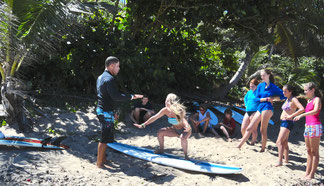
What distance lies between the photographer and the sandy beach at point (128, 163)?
477 cm

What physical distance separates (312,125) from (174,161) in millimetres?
2458

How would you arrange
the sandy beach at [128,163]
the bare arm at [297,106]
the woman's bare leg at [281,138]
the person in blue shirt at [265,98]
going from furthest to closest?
the person in blue shirt at [265,98]
the woman's bare leg at [281,138]
the bare arm at [297,106]
the sandy beach at [128,163]

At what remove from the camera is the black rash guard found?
4.77 m

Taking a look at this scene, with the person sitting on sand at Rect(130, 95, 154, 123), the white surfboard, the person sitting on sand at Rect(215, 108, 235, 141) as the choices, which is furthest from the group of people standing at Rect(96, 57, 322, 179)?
the person sitting on sand at Rect(130, 95, 154, 123)

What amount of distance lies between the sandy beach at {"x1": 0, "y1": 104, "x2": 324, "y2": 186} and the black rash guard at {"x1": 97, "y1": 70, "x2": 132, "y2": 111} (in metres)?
1.13

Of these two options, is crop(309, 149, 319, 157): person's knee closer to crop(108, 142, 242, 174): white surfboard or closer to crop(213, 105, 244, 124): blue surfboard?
crop(108, 142, 242, 174): white surfboard

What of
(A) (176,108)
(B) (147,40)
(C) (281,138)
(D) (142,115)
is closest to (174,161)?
(A) (176,108)

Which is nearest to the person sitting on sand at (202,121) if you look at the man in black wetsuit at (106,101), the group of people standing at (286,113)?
the group of people standing at (286,113)

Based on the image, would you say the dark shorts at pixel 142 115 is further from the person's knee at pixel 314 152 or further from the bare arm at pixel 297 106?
the person's knee at pixel 314 152

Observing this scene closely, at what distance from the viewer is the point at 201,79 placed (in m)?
11.4

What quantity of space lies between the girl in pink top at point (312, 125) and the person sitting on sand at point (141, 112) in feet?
13.2

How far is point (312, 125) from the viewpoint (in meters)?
5.07

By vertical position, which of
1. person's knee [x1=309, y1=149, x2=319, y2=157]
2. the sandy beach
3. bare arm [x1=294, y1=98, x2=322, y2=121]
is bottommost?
the sandy beach

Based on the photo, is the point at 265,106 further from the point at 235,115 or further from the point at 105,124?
the point at 235,115
